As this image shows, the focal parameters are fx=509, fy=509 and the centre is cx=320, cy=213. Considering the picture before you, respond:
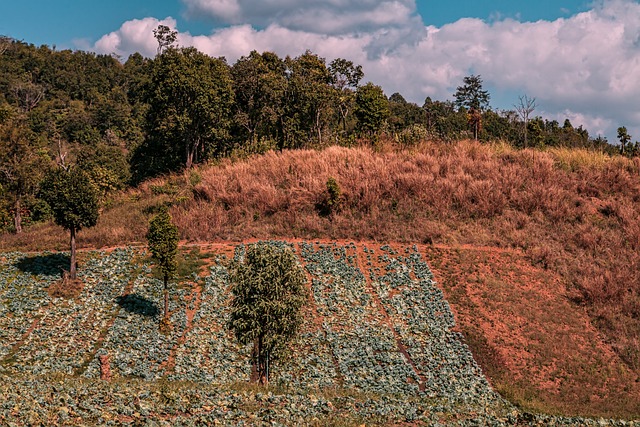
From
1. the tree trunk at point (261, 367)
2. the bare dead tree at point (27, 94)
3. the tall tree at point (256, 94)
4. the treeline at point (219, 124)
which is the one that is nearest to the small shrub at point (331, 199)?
the treeline at point (219, 124)

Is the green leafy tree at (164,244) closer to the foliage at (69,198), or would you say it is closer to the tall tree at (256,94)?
the foliage at (69,198)

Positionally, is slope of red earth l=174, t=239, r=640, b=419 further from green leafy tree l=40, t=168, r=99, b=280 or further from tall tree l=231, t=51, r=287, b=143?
tall tree l=231, t=51, r=287, b=143

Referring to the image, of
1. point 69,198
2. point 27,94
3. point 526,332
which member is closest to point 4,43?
point 27,94

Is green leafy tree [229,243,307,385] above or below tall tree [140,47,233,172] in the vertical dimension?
below

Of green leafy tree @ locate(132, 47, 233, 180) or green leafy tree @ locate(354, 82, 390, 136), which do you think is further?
green leafy tree @ locate(354, 82, 390, 136)

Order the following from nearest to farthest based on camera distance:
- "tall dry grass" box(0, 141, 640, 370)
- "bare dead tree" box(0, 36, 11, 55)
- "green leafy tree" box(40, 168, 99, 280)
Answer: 1. "green leafy tree" box(40, 168, 99, 280)
2. "tall dry grass" box(0, 141, 640, 370)
3. "bare dead tree" box(0, 36, 11, 55)

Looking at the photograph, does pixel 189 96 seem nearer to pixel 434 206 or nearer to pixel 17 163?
pixel 17 163

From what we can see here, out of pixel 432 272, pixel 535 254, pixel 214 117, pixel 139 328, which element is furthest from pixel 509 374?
pixel 214 117

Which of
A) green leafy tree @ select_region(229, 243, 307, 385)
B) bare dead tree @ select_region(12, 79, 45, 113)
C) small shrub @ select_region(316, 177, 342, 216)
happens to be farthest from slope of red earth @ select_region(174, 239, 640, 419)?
bare dead tree @ select_region(12, 79, 45, 113)
